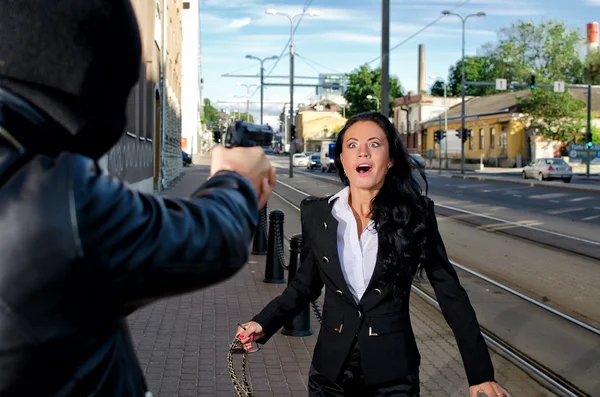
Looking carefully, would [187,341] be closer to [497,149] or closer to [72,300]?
[72,300]

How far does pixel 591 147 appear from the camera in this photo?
157 feet

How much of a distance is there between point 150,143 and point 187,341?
63.1 ft

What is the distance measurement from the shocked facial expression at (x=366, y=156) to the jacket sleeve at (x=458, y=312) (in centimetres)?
25

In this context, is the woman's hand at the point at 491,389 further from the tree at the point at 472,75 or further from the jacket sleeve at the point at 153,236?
the tree at the point at 472,75

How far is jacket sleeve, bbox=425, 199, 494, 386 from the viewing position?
2.97m

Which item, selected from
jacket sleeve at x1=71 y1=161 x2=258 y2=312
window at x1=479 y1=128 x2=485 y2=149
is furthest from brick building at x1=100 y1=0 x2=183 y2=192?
Answer: window at x1=479 y1=128 x2=485 y2=149

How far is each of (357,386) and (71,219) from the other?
80.0 inches

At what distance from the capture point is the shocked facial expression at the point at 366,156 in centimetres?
321

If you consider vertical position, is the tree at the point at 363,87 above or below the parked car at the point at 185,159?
above

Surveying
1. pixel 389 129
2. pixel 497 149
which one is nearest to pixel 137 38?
pixel 389 129

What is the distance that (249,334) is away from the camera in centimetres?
309

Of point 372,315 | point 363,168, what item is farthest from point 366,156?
point 372,315

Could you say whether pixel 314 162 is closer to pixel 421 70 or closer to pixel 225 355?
pixel 421 70

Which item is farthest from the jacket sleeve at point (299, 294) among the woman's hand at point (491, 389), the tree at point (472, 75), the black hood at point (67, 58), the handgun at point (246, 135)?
the tree at point (472, 75)
